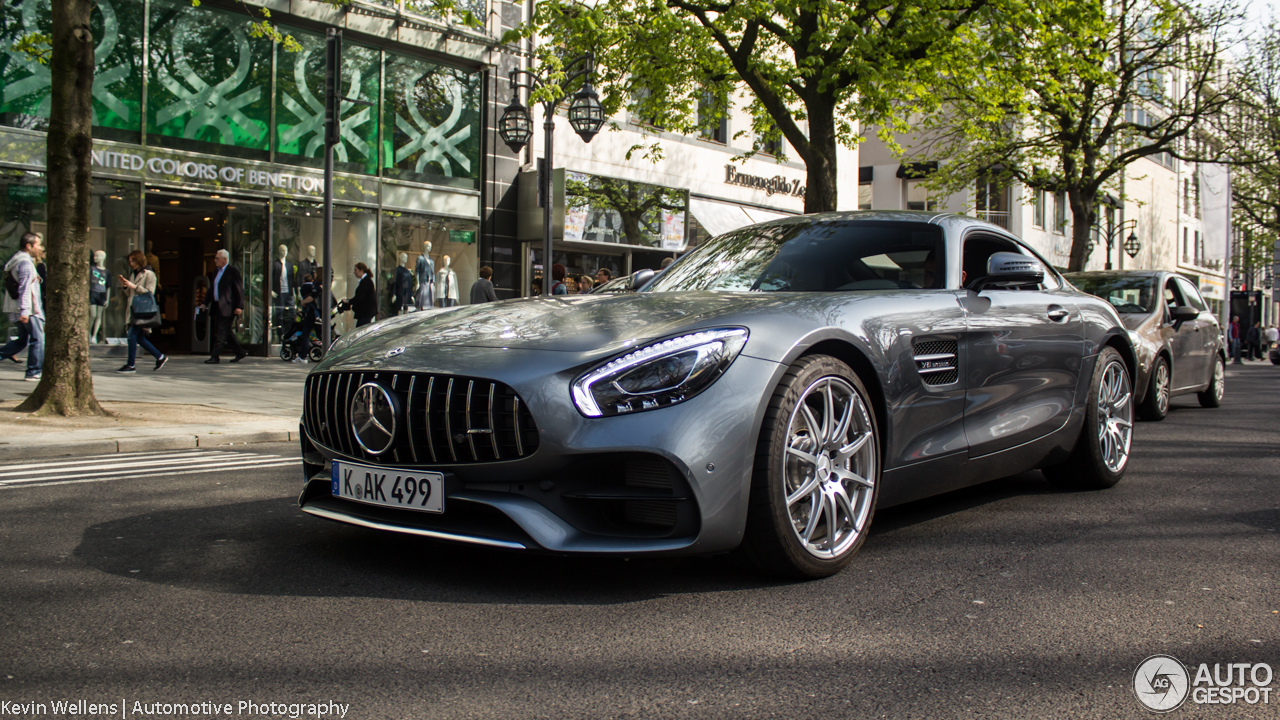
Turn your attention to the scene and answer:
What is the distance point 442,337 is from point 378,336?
1.41 feet

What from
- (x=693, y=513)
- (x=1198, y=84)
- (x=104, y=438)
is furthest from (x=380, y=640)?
(x=1198, y=84)

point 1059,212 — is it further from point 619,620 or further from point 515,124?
point 619,620

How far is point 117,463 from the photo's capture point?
6758mm

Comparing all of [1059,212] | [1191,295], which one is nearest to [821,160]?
[1191,295]

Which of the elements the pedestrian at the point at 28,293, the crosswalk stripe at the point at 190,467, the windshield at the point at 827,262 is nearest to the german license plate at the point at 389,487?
the windshield at the point at 827,262

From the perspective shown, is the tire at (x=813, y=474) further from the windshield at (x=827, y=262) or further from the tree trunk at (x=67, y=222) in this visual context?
the tree trunk at (x=67, y=222)

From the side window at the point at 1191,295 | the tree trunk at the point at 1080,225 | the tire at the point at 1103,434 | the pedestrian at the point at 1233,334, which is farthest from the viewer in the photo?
the pedestrian at the point at 1233,334

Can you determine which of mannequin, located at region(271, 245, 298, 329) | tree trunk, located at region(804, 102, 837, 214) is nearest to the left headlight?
tree trunk, located at region(804, 102, 837, 214)

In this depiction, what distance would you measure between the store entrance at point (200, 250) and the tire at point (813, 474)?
Answer: 15614 mm

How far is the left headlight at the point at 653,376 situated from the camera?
3137 mm

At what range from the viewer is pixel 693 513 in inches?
123

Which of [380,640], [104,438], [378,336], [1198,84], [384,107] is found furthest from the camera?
[1198,84]

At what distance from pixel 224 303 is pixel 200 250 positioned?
2.57m

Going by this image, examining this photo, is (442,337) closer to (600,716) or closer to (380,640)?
(380,640)
